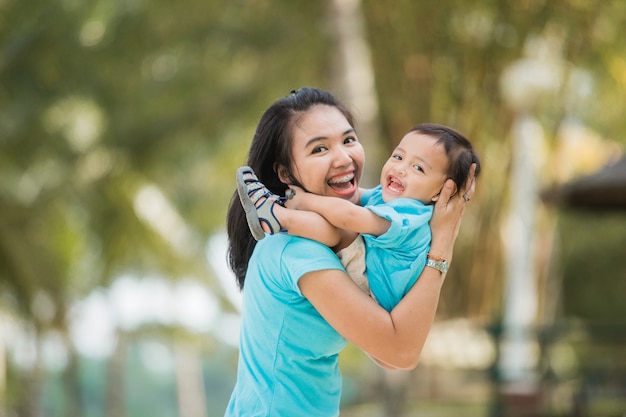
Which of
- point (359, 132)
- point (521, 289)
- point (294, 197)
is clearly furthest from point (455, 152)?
point (521, 289)

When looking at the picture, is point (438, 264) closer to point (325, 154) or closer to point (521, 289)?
point (325, 154)

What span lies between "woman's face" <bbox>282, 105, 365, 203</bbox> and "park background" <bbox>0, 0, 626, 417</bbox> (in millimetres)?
7441

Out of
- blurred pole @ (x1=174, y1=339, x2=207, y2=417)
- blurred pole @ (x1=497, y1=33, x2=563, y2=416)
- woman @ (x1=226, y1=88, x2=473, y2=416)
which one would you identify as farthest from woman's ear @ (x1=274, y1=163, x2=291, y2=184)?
blurred pole @ (x1=174, y1=339, x2=207, y2=417)

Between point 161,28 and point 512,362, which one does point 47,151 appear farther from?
point 512,362

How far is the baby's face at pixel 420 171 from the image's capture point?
2.66 meters

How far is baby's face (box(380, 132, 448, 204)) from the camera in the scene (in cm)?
266

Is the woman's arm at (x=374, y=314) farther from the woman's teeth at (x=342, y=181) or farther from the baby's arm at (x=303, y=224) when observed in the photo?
the woman's teeth at (x=342, y=181)

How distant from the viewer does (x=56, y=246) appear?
18.8 m

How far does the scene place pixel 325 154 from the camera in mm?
2646

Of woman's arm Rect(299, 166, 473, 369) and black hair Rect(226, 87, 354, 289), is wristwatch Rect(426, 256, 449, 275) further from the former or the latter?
black hair Rect(226, 87, 354, 289)

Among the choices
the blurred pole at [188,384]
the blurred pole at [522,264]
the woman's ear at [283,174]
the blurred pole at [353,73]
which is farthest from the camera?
the blurred pole at [188,384]

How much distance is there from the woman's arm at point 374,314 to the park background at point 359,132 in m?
7.62

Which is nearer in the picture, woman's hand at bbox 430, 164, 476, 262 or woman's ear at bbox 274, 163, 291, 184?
woman's hand at bbox 430, 164, 476, 262

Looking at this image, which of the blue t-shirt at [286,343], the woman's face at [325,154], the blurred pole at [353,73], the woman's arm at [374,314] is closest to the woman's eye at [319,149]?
the woman's face at [325,154]
